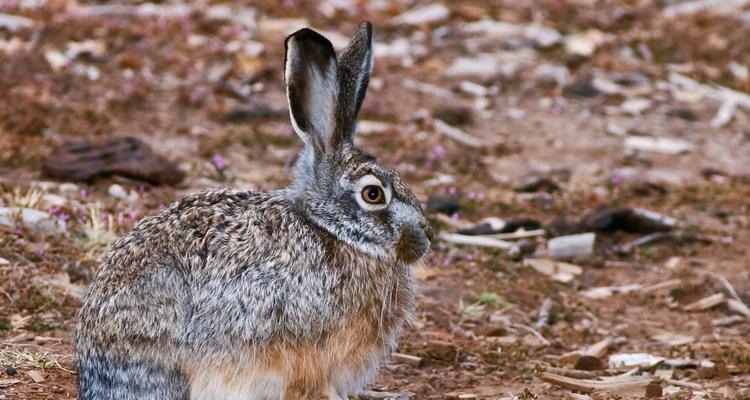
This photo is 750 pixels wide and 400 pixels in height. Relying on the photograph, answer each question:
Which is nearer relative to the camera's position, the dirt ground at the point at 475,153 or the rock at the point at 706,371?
the rock at the point at 706,371

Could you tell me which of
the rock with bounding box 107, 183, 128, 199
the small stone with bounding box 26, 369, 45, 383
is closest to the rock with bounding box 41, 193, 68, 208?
the rock with bounding box 107, 183, 128, 199

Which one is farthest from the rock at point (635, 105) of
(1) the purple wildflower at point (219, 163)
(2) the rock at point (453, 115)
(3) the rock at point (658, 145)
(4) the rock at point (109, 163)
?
(4) the rock at point (109, 163)

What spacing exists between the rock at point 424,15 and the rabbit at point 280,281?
10.2m

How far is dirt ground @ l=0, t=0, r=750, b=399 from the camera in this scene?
8.21 m

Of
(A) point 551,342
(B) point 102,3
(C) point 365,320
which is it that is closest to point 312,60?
(C) point 365,320

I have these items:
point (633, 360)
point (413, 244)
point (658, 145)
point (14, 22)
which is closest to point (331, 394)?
point (413, 244)

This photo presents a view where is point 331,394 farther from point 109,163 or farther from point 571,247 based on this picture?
point 109,163

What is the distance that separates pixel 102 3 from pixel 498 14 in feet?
18.8

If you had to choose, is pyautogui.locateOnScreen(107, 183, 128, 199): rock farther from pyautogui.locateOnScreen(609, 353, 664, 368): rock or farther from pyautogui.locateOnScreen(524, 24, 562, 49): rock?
pyautogui.locateOnScreen(524, 24, 562, 49): rock

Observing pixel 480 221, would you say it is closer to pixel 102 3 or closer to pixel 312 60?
pixel 312 60

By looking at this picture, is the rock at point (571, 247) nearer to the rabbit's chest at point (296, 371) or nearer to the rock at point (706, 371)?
the rock at point (706, 371)

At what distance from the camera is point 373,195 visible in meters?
A: 6.44

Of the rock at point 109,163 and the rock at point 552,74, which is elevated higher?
the rock at point 109,163

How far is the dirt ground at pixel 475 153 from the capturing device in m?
8.21
